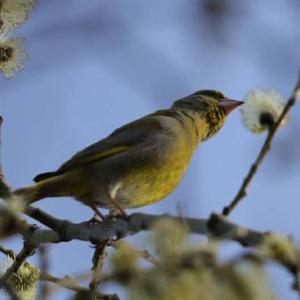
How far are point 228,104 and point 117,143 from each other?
123 centimetres

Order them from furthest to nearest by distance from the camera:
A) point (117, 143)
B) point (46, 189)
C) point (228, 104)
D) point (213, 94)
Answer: point (213, 94) < point (228, 104) < point (117, 143) < point (46, 189)

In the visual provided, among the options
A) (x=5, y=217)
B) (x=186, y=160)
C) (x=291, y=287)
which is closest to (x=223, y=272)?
(x=291, y=287)

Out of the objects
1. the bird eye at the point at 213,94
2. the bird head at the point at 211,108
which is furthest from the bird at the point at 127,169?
the bird eye at the point at 213,94

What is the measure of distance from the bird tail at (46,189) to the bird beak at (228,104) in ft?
5.77

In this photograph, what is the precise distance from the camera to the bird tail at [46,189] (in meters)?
3.93

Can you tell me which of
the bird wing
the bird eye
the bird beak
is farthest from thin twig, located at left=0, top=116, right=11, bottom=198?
the bird eye

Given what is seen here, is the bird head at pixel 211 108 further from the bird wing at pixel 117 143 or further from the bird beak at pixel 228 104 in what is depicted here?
the bird wing at pixel 117 143

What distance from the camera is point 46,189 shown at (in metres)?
4.07

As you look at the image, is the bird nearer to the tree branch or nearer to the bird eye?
the tree branch

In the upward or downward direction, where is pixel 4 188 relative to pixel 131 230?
upward

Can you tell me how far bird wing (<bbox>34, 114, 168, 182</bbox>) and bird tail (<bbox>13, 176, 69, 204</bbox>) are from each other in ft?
0.30

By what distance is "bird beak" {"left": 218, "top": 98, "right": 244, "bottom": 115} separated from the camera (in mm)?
5328

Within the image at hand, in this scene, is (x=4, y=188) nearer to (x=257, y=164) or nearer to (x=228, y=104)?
(x=257, y=164)

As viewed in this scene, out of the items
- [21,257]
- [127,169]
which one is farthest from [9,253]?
[127,169]
